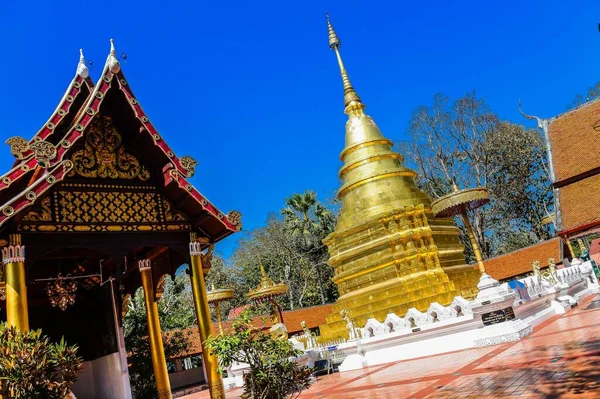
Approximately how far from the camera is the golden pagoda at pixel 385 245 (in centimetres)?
1591

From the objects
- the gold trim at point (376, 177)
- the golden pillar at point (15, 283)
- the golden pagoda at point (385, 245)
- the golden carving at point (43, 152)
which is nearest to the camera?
the golden pillar at point (15, 283)

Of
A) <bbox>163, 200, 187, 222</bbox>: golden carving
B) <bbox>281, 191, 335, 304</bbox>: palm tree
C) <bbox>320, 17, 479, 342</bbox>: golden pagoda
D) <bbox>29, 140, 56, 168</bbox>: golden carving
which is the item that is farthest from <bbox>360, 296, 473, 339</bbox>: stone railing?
<bbox>281, 191, 335, 304</bbox>: palm tree

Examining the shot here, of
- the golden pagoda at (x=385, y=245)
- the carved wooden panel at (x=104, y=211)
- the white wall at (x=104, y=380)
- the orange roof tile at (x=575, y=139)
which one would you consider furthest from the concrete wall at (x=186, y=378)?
the orange roof tile at (x=575, y=139)

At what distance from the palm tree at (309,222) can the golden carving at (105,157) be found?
29929mm

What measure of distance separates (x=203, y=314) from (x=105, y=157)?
9.81ft

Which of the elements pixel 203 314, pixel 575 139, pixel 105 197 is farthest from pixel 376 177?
pixel 105 197

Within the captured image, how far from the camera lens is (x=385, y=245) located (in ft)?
55.7

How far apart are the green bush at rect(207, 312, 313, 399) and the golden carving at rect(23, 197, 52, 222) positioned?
3157 mm

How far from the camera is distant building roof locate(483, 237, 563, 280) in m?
25.3

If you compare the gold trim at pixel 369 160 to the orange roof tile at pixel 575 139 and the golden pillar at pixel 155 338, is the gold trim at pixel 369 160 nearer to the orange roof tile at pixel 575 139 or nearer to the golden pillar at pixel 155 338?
the orange roof tile at pixel 575 139

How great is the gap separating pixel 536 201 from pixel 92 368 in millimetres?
32196

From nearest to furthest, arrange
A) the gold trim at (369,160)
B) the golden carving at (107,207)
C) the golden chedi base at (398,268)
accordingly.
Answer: the golden carving at (107,207), the golden chedi base at (398,268), the gold trim at (369,160)

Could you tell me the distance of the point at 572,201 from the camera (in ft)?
51.9

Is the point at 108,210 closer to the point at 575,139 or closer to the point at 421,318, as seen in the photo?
the point at 421,318
